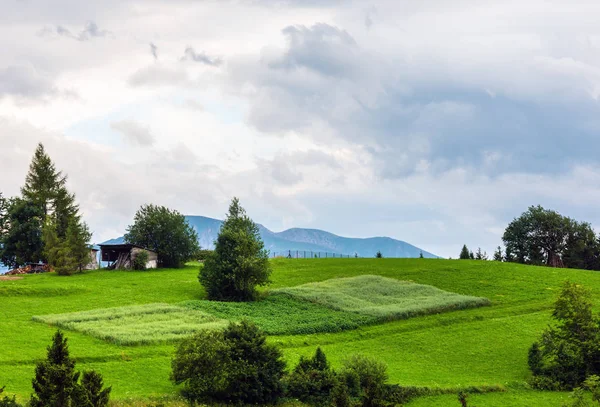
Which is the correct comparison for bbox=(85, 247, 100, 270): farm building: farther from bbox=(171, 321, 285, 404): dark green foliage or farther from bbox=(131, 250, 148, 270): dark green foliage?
bbox=(171, 321, 285, 404): dark green foliage

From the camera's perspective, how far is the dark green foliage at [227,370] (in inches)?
1458

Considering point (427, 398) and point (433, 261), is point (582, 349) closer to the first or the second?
point (427, 398)

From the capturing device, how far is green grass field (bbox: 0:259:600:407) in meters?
40.5

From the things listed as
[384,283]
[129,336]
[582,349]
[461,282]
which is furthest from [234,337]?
[461,282]

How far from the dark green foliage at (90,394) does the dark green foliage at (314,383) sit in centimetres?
1292

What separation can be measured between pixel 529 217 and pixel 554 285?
55026 mm

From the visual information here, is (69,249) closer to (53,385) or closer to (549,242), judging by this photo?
(53,385)

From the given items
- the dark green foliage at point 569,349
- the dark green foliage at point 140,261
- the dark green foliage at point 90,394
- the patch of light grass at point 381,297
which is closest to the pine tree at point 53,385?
the dark green foliage at point 90,394

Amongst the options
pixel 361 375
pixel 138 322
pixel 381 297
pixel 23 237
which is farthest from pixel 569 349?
pixel 23 237

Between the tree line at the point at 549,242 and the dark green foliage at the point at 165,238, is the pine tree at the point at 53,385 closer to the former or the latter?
the dark green foliage at the point at 165,238

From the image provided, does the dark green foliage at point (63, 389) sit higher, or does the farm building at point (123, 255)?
the farm building at point (123, 255)

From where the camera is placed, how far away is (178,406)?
3453 centimetres

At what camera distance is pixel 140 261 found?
9119 centimetres

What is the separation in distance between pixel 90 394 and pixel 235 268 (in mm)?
36728
